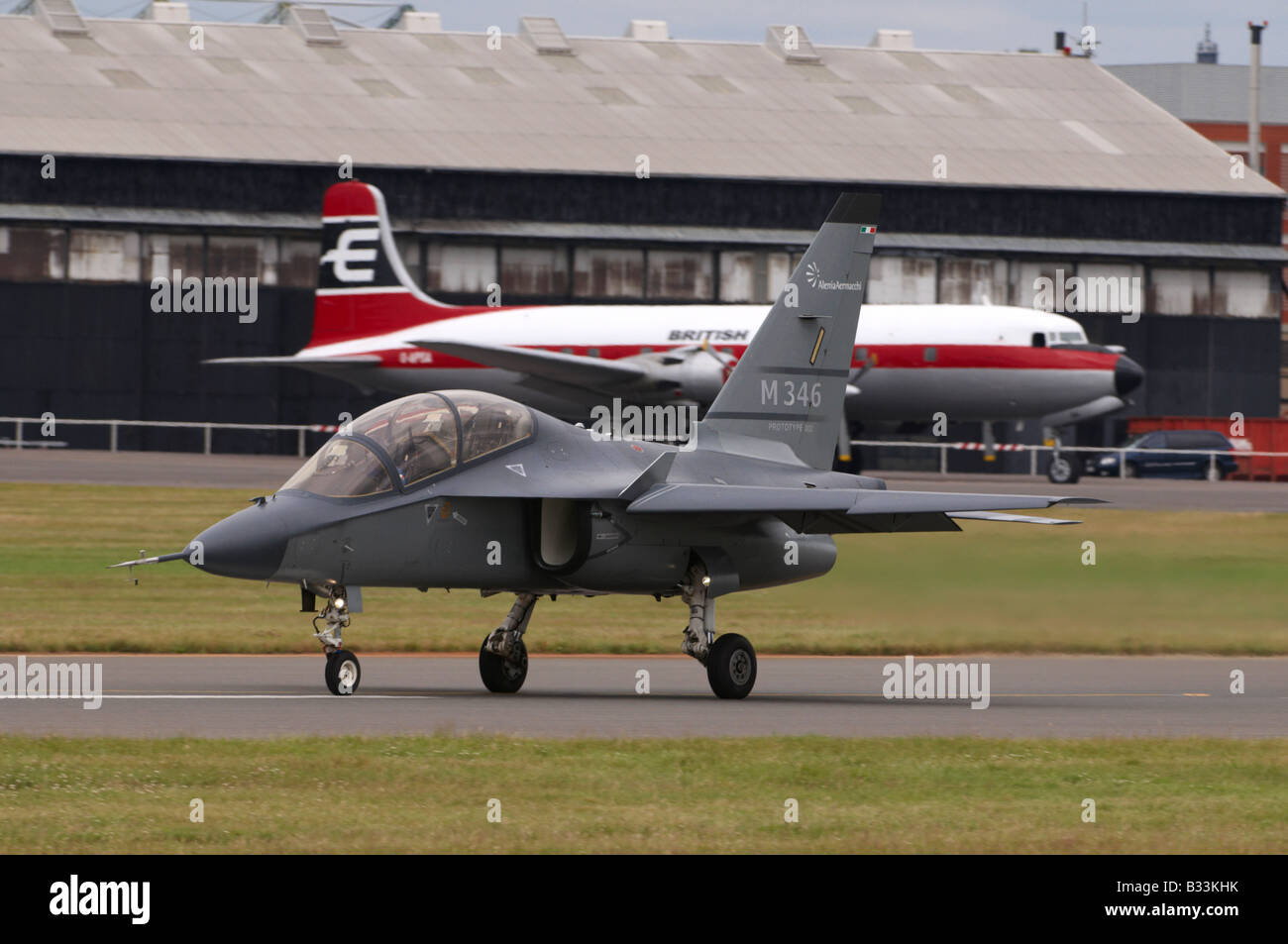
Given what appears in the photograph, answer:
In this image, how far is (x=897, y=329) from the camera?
5153cm

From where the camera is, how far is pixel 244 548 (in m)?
16.8

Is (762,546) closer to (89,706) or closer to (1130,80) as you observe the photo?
(89,706)

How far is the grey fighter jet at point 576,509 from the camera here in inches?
685

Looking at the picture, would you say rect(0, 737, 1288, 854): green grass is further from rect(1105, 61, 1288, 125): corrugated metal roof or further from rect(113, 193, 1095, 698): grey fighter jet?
rect(1105, 61, 1288, 125): corrugated metal roof

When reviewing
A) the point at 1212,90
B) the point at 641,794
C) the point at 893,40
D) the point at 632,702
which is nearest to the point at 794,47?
the point at 893,40

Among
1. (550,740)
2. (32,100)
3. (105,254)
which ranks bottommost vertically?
(550,740)

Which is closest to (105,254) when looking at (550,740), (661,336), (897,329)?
(661,336)

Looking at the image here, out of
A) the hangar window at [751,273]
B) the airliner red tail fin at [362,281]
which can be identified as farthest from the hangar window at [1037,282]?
the airliner red tail fin at [362,281]

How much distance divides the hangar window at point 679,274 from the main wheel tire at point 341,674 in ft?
168

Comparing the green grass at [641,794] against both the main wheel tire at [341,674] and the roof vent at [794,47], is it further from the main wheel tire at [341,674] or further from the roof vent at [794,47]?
the roof vent at [794,47]

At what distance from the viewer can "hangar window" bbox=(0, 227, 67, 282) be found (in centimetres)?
6444

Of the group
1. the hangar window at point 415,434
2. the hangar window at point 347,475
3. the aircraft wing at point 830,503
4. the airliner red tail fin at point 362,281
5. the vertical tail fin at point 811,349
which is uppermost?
the airliner red tail fin at point 362,281

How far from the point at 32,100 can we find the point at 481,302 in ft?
53.3

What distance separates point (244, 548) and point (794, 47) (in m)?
62.7
